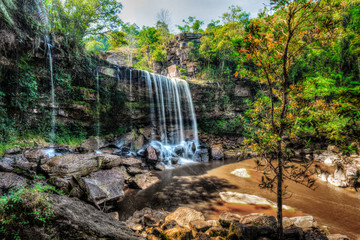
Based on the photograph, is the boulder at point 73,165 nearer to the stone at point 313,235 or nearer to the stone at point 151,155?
the stone at point 151,155

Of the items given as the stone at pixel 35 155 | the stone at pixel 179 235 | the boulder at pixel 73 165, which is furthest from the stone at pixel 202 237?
the stone at pixel 35 155

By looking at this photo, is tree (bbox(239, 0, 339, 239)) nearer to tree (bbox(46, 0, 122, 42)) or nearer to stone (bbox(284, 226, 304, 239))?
stone (bbox(284, 226, 304, 239))

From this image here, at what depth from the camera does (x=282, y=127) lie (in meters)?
2.41

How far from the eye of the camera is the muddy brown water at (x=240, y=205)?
4300mm

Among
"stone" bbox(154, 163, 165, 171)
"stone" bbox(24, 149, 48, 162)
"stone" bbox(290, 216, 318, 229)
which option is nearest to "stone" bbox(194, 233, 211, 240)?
"stone" bbox(290, 216, 318, 229)

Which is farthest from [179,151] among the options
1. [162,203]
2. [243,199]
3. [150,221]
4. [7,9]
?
[7,9]

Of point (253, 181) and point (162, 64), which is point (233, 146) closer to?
point (253, 181)

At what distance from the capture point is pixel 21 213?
5.86ft

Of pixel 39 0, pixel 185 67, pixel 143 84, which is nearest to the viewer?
pixel 39 0

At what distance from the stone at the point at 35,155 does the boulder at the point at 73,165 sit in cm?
153

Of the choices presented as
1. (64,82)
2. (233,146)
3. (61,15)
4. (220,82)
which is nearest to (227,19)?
(220,82)

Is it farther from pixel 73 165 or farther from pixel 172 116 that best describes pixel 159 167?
pixel 172 116

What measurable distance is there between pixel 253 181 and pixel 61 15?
13.3 m

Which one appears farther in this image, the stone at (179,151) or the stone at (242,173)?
the stone at (179,151)
